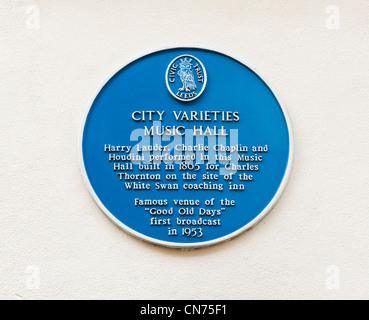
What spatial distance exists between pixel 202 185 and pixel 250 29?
134cm

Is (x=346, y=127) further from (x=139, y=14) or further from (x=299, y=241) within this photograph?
(x=139, y=14)

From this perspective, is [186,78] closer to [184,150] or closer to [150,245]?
[184,150]

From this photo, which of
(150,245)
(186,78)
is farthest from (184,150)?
(150,245)

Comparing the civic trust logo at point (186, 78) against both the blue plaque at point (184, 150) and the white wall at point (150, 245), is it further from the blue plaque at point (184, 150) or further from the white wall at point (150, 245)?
the white wall at point (150, 245)

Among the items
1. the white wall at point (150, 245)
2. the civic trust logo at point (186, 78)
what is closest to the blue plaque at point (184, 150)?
the civic trust logo at point (186, 78)

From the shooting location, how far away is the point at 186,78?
3.94 m

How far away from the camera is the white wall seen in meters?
3.90

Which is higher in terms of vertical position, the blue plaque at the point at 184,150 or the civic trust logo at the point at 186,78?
the civic trust logo at the point at 186,78

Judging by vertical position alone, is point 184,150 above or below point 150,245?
above

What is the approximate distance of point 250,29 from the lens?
400 cm

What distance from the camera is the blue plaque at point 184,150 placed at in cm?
388

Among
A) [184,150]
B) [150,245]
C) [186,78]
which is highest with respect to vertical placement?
[186,78]

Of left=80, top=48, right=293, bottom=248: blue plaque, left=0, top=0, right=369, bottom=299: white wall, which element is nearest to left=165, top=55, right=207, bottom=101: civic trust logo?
left=80, top=48, right=293, bottom=248: blue plaque

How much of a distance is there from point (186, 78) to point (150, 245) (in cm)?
138
